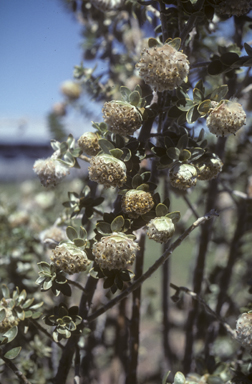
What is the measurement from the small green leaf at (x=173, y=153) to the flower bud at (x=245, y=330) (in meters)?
0.26

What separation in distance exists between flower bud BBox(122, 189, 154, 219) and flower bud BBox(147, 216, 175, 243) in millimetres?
20

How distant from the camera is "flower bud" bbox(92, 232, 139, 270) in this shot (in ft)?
1.41

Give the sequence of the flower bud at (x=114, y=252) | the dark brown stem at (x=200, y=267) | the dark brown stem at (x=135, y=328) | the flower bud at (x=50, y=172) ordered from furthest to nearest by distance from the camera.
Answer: the dark brown stem at (x=200, y=267) → the dark brown stem at (x=135, y=328) → the flower bud at (x=50, y=172) → the flower bud at (x=114, y=252)

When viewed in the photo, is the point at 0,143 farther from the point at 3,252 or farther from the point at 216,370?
the point at 216,370

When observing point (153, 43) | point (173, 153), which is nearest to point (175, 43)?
point (153, 43)

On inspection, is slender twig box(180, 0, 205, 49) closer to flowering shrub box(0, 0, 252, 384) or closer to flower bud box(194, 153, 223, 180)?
flowering shrub box(0, 0, 252, 384)

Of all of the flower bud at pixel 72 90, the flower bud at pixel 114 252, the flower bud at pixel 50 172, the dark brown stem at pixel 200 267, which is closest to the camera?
the flower bud at pixel 114 252

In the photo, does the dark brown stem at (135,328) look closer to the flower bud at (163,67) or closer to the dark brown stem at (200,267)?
the dark brown stem at (200,267)

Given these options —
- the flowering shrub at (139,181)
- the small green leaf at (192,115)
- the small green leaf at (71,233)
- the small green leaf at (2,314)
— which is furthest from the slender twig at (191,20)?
the small green leaf at (2,314)

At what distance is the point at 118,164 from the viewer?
0.44 metres

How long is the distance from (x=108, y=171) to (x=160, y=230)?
0.10 metres

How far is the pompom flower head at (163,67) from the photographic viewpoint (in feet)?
1.44

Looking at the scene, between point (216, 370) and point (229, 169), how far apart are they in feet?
1.83

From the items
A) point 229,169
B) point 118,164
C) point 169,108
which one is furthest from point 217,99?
point 229,169
